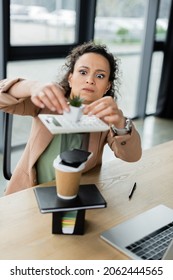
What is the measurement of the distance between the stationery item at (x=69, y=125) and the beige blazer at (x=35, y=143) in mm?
342

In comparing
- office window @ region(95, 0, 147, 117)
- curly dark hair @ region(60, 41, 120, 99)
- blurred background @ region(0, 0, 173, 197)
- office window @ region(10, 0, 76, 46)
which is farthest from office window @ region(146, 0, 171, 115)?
curly dark hair @ region(60, 41, 120, 99)

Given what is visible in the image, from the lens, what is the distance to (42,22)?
3.26m

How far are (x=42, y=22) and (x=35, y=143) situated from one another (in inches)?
88.6

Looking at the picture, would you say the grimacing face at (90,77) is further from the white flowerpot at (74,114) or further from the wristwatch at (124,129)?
the white flowerpot at (74,114)

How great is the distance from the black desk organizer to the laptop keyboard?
0.46 ft

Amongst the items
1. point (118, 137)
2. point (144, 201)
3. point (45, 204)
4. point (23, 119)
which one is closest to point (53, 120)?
point (45, 204)

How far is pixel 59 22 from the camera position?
3.39 metres

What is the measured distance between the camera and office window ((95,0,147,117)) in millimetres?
3867

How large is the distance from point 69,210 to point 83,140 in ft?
1.52

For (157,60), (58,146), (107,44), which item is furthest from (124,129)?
(157,60)

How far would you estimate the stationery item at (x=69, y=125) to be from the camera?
784mm

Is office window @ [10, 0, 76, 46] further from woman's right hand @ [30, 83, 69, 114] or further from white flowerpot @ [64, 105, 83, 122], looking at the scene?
white flowerpot @ [64, 105, 83, 122]

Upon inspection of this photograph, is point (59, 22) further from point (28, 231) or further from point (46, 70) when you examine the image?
point (28, 231)

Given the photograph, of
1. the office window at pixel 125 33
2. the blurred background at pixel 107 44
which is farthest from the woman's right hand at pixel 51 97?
the office window at pixel 125 33
